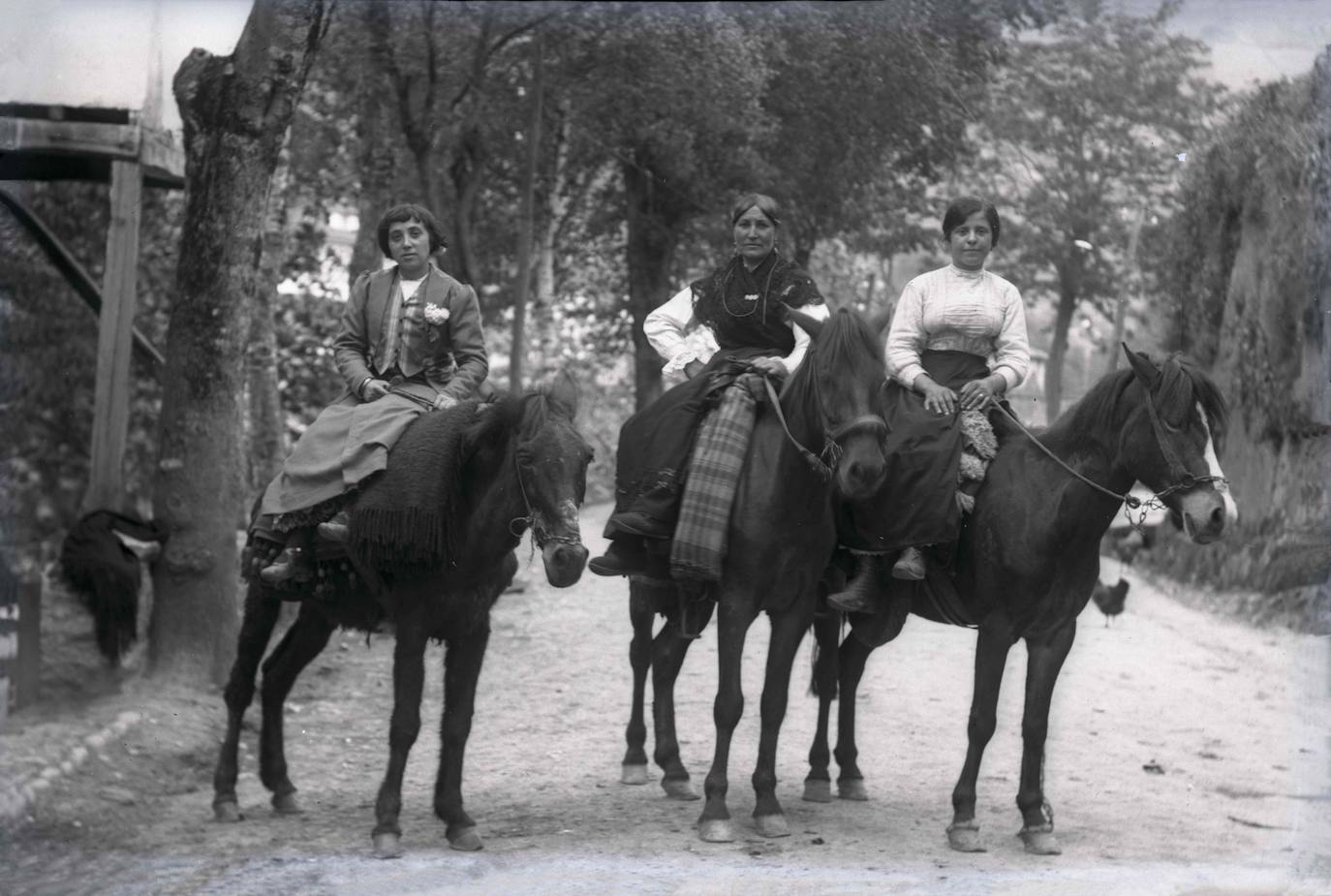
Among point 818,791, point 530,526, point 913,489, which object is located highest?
point 913,489

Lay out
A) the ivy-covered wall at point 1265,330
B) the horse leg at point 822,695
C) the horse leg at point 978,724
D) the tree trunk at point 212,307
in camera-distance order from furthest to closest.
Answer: the ivy-covered wall at point 1265,330 < the tree trunk at point 212,307 < the horse leg at point 822,695 < the horse leg at point 978,724

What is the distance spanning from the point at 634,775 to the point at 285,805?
1.86 metres

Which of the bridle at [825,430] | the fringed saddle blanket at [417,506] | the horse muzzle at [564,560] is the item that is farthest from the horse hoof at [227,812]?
the bridle at [825,430]

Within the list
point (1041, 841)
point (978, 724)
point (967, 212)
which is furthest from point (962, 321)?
point (1041, 841)

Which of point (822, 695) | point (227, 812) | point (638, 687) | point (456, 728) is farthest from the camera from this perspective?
point (638, 687)

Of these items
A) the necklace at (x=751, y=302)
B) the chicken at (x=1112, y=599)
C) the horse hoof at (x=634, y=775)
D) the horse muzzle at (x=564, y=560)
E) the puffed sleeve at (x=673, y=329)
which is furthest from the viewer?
the chicken at (x=1112, y=599)

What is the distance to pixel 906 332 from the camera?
280 inches

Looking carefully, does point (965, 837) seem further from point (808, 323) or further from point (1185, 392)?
point (808, 323)

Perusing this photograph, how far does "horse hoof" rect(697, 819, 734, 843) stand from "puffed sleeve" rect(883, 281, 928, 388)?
7.23 feet

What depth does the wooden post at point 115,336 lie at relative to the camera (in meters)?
9.12

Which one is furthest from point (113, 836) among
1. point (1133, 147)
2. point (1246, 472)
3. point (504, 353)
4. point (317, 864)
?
point (1133, 147)

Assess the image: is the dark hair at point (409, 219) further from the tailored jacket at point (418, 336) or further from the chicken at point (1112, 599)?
the chicken at point (1112, 599)

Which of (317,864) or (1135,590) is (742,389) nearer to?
(317,864)

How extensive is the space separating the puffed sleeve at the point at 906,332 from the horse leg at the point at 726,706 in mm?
1376
